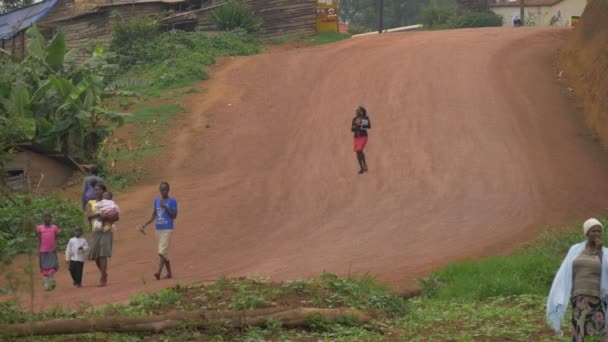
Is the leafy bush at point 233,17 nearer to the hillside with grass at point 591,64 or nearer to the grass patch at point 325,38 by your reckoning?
the grass patch at point 325,38

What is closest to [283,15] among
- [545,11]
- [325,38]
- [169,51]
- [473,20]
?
[325,38]

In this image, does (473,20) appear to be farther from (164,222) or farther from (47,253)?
(47,253)

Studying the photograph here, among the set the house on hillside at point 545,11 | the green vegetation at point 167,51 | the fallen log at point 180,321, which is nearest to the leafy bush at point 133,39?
the green vegetation at point 167,51

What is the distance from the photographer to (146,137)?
85.4ft

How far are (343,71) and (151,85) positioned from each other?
5.81 m

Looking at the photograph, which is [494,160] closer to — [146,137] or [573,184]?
[573,184]

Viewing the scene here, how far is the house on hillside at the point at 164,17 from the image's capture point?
126 feet

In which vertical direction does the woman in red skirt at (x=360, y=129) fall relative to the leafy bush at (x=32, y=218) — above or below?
above

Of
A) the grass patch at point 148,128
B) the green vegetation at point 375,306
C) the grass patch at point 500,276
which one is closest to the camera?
the green vegetation at point 375,306

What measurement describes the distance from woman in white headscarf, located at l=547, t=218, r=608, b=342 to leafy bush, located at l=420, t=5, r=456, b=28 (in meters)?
45.8

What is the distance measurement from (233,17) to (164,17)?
2561 mm

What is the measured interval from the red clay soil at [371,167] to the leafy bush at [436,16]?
2148cm

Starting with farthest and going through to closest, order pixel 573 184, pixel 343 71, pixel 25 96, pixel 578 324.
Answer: pixel 343 71 < pixel 25 96 < pixel 573 184 < pixel 578 324

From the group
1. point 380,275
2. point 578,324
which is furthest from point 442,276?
point 578,324
